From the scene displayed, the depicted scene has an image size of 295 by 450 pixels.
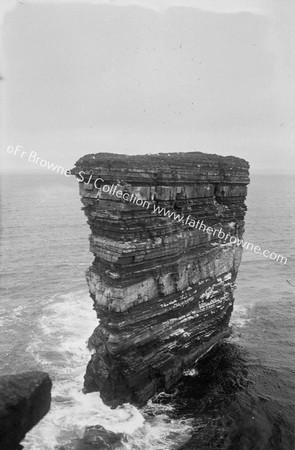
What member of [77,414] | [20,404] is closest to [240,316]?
[77,414]

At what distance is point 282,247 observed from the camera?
58.8 m

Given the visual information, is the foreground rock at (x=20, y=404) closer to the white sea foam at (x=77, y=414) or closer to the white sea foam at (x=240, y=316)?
the white sea foam at (x=77, y=414)

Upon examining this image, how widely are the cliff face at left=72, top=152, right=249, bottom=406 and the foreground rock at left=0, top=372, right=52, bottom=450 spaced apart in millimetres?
13236

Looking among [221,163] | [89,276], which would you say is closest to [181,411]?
[89,276]

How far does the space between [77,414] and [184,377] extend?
24.3 ft

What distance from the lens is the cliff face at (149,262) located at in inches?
769

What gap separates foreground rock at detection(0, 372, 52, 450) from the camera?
219 inches

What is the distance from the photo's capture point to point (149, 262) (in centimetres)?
2102

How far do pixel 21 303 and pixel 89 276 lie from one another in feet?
59.0

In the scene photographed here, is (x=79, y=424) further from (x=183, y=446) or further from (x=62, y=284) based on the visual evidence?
(x=62, y=284)

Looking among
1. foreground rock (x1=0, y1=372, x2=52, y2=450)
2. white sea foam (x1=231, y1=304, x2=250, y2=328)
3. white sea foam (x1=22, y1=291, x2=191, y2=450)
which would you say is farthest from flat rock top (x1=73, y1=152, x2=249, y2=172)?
white sea foam (x1=231, y1=304, x2=250, y2=328)

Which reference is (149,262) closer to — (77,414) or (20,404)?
(77,414)

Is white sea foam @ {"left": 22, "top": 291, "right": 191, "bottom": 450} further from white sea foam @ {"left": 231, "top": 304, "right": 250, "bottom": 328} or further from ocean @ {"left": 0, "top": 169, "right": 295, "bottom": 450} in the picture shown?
white sea foam @ {"left": 231, "top": 304, "right": 250, "bottom": 328}

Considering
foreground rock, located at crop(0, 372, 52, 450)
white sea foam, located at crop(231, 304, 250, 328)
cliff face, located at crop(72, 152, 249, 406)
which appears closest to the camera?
foreground rock, located at crop(0, 372, 52, 450)
